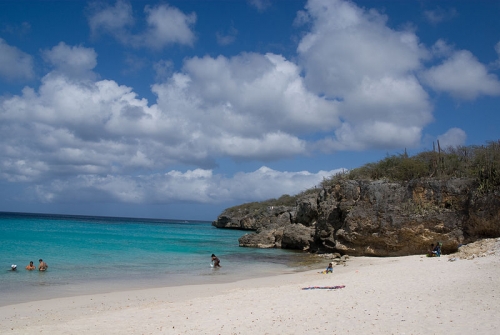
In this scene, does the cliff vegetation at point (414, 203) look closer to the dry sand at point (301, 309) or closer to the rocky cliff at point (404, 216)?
the rocky cliff at point (404, 216)

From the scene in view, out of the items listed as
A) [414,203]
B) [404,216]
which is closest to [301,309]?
[404,216]

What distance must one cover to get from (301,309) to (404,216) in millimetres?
15710

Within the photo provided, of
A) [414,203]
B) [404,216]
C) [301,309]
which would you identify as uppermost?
[414,203]

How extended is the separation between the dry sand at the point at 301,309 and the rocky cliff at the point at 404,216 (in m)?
6.81

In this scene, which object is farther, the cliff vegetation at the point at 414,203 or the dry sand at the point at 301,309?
the cliff vegetation at the point at 414,203

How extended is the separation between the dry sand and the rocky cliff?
6.81 meters

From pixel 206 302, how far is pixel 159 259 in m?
16.2

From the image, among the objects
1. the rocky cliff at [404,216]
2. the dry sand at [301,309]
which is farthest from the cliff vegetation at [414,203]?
the dry sand at [301,309]

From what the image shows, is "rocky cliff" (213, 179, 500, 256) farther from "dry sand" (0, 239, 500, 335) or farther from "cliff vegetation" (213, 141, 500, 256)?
"dry sand" (0, 239, 500, 335)

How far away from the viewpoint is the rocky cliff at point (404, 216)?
69.9ft

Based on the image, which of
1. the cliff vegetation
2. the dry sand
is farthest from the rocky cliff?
the dry sand

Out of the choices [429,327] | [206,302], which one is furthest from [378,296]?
[206,302]

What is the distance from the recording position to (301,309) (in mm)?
10102

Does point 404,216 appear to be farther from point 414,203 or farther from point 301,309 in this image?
point 301,309
